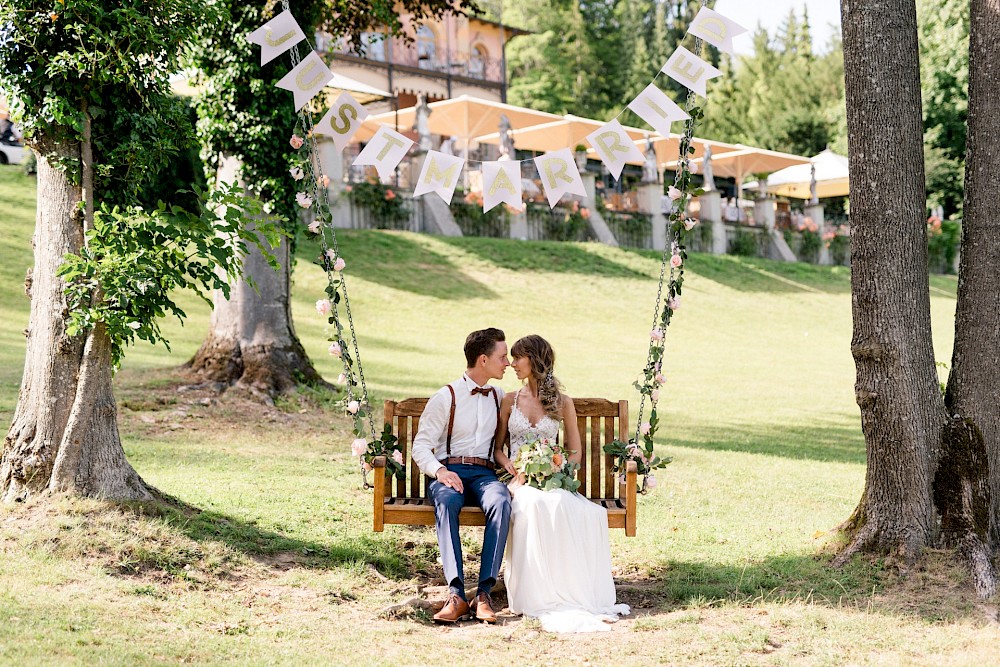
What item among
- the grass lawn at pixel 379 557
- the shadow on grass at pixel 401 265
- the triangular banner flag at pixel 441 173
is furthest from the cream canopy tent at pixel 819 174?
the triangular banner flag at pixel 441 173

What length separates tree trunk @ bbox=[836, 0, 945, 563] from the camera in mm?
5539

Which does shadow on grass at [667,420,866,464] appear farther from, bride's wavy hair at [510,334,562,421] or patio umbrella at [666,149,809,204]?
patio umbrella at [666,149,809,204]

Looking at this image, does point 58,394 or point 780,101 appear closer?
point 58,394

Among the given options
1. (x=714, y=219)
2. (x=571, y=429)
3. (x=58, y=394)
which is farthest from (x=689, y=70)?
(x=714, y=219)

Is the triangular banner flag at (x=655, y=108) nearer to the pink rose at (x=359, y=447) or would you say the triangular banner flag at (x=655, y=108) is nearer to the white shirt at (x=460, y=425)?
the white shirt at (x=460, y=425)

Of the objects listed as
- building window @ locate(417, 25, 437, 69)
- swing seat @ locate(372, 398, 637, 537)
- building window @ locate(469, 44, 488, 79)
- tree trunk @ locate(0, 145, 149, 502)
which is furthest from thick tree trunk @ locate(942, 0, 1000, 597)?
building window @ locate(469, 44, 488, 79)

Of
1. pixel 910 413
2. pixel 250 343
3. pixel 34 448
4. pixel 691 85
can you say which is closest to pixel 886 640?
pixel 910 413

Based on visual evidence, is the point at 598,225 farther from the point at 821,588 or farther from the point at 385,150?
the point at 821,588

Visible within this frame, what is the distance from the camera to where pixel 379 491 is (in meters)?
5.50

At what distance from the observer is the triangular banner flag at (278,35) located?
6086 mm

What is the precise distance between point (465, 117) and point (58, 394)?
21.5 meters

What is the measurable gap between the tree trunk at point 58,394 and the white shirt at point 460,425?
5.37 ft

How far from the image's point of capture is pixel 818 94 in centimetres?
5028

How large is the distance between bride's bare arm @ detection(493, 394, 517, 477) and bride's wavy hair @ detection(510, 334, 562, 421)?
0.62ft
